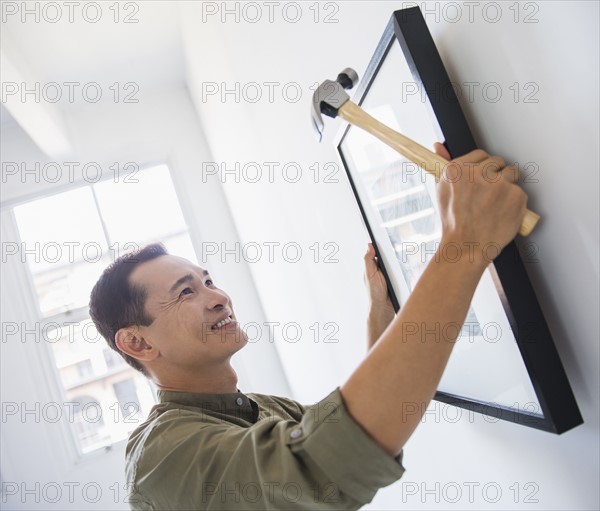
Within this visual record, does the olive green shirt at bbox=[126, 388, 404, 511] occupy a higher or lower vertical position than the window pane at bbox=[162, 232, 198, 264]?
lower

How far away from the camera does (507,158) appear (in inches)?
28.8

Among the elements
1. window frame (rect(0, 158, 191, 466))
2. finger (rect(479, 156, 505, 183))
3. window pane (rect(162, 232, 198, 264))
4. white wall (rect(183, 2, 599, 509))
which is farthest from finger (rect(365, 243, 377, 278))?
window pane (rect(162, 232, 198, 264))

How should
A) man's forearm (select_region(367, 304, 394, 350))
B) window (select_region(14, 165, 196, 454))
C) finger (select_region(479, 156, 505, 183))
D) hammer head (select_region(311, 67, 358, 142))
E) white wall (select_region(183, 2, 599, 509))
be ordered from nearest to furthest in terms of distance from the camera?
white wall (select_region(183, 2, 599, 509)) < finger (select_region(479, 156, 505, 183)) < hammer head (select_region(311, 67, 358, 142)) < man's forearm (select_region(367, 304, 394, 350)) < window (select_region(14, 165, 196, 454))

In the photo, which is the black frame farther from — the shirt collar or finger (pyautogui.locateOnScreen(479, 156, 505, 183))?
the shirt collar

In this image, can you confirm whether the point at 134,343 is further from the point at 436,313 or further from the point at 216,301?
the point at 436,313

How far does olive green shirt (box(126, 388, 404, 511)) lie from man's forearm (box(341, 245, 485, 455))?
0.09ft

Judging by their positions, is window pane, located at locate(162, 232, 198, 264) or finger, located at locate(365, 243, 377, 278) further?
window pane, located at locate(162, 232, 198, 264)

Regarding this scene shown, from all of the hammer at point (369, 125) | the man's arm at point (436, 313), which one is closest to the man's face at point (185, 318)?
the hammer at point (369, 125)

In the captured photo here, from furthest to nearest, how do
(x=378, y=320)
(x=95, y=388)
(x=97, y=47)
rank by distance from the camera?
1. (x=95, y=388)
2. (x=97, y=47)
3. (x=378, y=320)

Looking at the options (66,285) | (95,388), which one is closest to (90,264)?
(66,285)

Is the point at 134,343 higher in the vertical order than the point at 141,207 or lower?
lower

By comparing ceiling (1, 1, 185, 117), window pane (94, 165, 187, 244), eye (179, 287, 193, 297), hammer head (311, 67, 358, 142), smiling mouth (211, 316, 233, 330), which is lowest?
smiling mouth (211, 316, 233, 330)

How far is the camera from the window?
4.11 metres

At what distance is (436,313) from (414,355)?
0.17 feet
